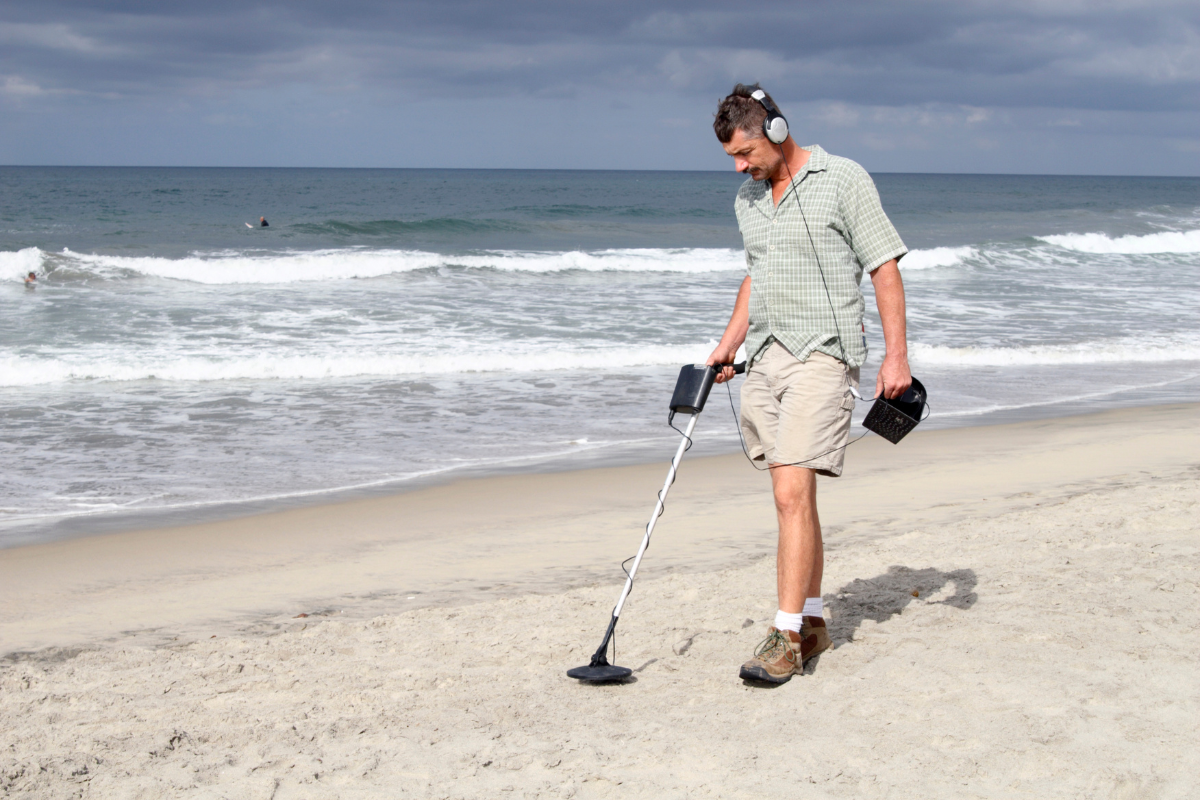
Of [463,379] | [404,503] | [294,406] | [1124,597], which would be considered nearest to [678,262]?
[463,379]

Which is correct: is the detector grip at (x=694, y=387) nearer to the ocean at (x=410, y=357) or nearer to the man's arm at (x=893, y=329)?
the man's arm at (x=893, y=329)

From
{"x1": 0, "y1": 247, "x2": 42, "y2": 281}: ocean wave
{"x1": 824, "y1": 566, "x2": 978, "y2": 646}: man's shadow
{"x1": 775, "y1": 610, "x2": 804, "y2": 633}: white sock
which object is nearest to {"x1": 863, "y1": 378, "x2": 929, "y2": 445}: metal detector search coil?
{"x1": 775, "y1": 610, "x2": 804, "y2": 633}: white sock

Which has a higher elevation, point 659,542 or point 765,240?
point 765,240

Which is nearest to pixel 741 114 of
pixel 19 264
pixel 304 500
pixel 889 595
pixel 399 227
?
pixel 889 595

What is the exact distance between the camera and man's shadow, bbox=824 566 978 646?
3857mm

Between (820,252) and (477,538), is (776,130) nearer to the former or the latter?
(820,252)

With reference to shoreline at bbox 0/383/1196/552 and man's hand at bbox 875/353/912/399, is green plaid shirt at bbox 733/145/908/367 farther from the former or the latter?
shoreline at bbox 0/383/1196/552

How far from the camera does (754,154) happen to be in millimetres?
3061

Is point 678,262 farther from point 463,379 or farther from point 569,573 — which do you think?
point 569,573

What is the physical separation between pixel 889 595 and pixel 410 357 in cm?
744

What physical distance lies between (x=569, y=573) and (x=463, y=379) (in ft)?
18.2

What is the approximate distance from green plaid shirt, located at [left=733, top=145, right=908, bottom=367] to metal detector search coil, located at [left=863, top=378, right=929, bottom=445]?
0.52 ft

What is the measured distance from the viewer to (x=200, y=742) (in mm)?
2900

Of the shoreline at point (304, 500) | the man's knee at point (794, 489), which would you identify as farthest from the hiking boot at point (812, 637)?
the shoreline at point (304, 500)
